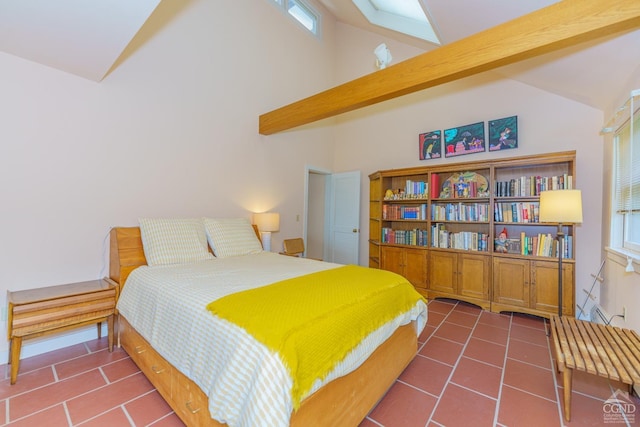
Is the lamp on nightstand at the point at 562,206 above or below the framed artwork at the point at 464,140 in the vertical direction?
below

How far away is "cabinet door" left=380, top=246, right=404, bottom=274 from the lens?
391 cm

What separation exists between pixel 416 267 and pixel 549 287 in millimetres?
1415

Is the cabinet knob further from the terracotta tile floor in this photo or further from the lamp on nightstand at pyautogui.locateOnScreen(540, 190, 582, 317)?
the lamp on nightstand at pyautogui.locateOnScreen(540, 190, 582, 317)

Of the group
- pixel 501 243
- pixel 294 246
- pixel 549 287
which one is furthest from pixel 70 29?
pixel 549 287

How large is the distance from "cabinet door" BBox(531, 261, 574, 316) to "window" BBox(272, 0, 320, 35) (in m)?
4.84

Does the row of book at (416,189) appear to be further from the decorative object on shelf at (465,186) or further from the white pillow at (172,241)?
the white pillow at (172,241)

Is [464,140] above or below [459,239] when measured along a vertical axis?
above

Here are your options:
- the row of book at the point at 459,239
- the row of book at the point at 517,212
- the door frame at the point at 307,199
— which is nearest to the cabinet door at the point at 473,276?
the row of book at the point at 459,239

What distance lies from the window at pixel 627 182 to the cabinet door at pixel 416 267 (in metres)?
1.82

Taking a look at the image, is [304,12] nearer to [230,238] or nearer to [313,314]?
[230,238]

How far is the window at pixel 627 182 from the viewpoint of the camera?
6.87 ft

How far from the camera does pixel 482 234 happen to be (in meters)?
3.33

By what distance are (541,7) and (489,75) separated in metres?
1.93

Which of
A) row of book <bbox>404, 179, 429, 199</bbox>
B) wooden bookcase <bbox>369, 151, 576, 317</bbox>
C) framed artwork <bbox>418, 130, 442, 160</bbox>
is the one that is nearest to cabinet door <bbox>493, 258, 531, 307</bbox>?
wooden bookcase <bbox>369, 151, 576, 317</bbox>
